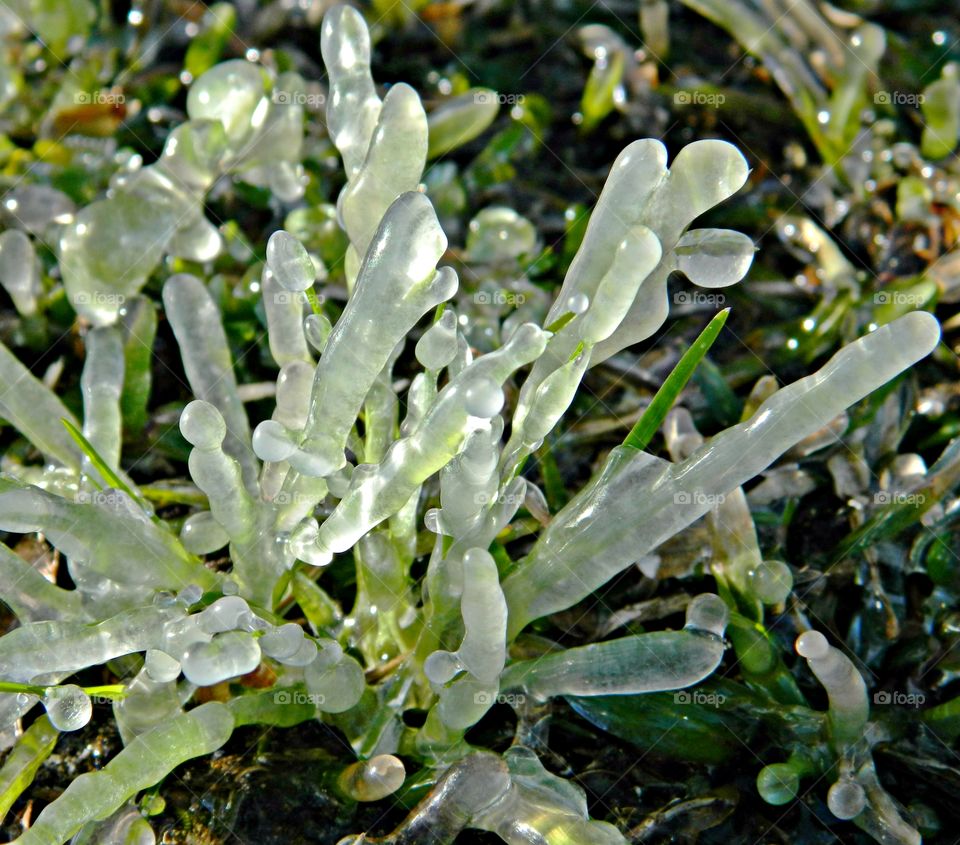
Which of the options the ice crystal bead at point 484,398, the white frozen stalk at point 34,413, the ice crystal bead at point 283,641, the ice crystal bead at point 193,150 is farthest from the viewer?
the ice crystal bead at point 193,150

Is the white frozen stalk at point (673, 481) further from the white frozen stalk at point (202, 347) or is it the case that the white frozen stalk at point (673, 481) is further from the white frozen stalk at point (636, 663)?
the white frozen stalk at point (202, 347)

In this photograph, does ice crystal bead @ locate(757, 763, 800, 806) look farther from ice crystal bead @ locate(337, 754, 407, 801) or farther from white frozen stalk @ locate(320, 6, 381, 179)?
white frozen stalk @ locate(320, 6, 381, 179)

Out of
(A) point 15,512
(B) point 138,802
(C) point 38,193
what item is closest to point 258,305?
(C) point 38,193

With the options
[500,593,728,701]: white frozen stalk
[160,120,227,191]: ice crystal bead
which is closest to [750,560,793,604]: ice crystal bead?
[500,593,728,701]: white frozen stalk

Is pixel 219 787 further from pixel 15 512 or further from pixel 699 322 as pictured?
pixel 699 322

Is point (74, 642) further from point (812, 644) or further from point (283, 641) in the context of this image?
point (812, 644)

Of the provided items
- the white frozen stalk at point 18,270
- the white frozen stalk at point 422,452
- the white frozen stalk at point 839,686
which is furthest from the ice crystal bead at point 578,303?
the white frozen stalk at point 18,270
